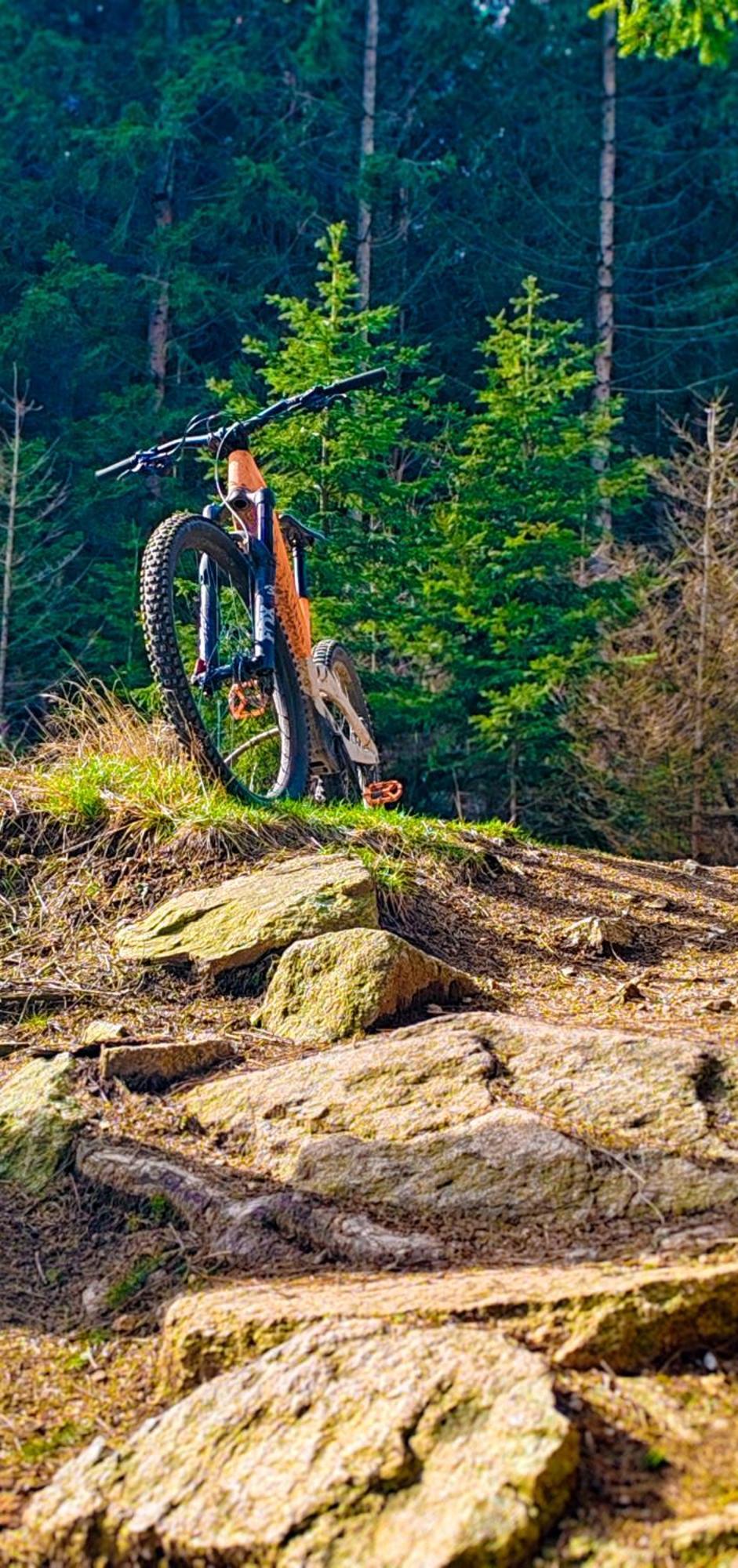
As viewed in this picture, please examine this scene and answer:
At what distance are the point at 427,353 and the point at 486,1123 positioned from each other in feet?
53.1

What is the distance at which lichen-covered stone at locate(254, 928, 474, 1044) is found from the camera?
3.44 metres

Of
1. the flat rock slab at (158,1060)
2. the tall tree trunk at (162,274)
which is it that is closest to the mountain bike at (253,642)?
the flat rock slab at (158,1060)

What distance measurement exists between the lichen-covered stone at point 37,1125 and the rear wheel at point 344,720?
10.5 feet

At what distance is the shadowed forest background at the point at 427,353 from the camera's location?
12.1m

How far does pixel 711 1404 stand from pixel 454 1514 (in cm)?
43

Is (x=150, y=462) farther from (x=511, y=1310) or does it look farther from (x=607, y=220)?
(x=607, y=220)

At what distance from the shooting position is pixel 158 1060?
322 cm

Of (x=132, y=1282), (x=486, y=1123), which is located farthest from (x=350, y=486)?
(x=132, y=1282)

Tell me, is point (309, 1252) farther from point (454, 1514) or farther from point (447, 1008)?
point (447, 1008)

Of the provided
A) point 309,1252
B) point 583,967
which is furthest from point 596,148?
point 309,1252

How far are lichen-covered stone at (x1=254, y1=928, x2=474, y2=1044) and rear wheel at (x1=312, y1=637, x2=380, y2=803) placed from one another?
253cm

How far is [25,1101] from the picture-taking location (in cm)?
304

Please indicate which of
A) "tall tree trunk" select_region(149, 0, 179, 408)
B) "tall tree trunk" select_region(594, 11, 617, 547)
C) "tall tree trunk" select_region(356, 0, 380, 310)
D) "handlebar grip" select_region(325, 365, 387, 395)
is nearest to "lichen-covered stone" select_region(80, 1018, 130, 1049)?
"handlebar grip" select_region(325, 365, 387, 395)

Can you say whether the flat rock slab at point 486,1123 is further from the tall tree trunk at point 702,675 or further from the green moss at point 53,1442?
the tall tree trunk at point 702,675
